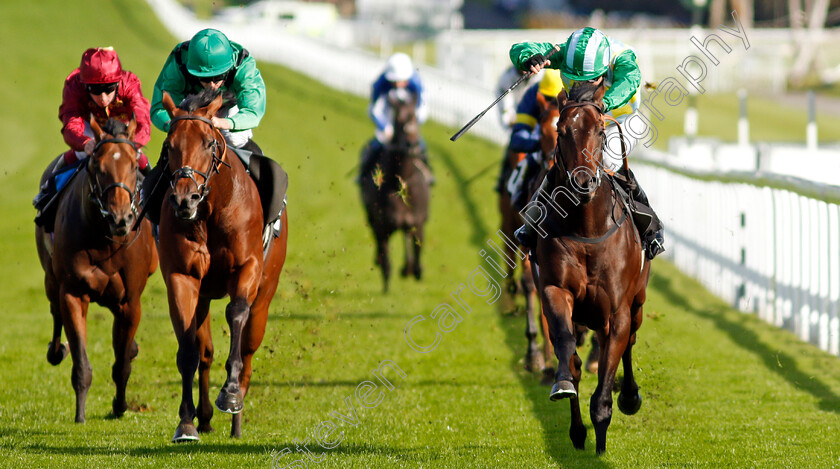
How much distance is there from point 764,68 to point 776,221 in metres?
28.0

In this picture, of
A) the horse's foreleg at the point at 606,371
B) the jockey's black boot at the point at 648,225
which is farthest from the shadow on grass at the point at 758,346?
the horse's foreleg at the point at 606,371

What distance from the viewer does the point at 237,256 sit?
19.5ft

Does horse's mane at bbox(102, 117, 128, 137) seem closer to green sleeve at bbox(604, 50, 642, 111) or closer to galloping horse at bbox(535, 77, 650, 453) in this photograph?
galloping horse at bbox(535, 77, 650, 453)

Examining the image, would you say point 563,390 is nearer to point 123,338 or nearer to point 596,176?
point 596,176

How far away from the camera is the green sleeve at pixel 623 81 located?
602cm

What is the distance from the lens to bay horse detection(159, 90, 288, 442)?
17.9 ft

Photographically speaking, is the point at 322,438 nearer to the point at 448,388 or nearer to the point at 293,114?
the point at 448,388

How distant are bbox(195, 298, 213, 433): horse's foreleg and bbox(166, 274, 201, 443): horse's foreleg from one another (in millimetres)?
628

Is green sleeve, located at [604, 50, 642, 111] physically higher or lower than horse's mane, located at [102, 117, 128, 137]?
higher

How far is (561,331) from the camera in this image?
550 cm

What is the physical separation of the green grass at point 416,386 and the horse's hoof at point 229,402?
31 cm

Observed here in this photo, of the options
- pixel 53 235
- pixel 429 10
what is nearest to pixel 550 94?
pixel 53 235

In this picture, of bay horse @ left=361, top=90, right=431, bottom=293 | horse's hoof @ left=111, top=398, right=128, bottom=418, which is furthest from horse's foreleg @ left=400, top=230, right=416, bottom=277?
horse's hoof @ left=111, top=398, right=128, bottom=418

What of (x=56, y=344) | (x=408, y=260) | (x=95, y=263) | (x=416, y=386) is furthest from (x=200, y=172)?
(x=408, y=260)
